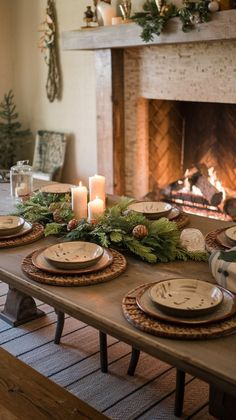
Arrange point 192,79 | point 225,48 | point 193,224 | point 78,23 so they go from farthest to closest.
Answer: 1. point 78,23
2. point 192,79
3. point 225,48
4. point 193,224

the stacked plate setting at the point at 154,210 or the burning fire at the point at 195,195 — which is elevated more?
the stacked plate setting at the point at 154,210

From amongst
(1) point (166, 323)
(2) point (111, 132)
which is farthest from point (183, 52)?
(1) point (166, 323)

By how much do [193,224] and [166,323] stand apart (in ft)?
2.93

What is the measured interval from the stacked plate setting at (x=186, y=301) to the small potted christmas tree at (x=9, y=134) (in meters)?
3.93

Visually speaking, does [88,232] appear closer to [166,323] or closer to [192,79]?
[166,323]

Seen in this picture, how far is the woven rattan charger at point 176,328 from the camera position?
1.28 metres

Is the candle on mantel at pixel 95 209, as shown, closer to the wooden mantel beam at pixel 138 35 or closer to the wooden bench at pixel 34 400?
the wooden bench at pixel 34 400

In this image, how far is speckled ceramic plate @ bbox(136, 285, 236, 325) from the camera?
4.37 ft

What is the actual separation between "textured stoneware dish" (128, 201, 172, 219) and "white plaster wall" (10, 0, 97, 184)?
2.45m

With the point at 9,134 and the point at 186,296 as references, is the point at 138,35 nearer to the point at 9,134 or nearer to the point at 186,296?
the point at 9,134

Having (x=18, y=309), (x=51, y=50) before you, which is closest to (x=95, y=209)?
(x=18, y=309)

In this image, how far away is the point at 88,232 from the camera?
196 cm

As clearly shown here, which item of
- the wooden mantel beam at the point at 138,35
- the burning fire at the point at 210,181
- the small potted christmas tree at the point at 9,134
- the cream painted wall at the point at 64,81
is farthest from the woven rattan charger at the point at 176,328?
the small potted christmas tree at the point at 9,134

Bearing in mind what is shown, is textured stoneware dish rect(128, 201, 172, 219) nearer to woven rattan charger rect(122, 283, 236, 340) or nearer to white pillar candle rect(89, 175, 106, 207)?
white pillar candle rect(89, 175, 106, 207)
